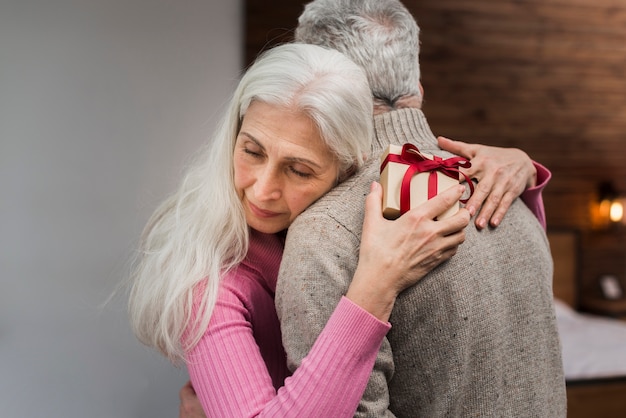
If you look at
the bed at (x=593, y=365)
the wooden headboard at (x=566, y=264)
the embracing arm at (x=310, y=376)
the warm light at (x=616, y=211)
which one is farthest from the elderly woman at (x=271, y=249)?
the warm light at (x=616, y=211)

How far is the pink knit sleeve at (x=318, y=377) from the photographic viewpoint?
773mm

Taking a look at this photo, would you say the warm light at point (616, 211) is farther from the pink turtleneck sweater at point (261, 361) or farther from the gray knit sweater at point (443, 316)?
the pink turtleneck sweater at point (261, 361)

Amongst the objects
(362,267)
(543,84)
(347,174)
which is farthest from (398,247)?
(543,84)

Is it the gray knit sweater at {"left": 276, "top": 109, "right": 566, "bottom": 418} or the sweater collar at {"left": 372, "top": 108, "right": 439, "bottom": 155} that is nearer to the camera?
the gray knit sweater at {"left": 276, "top": 109, "right": 566, "bottom": 418}

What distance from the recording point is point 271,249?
1035mm

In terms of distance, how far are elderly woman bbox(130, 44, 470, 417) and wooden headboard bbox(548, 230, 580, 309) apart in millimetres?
3681

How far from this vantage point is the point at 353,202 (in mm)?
897

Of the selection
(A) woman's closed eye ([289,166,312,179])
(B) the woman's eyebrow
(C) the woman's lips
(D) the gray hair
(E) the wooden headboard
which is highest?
(D) the gray hair

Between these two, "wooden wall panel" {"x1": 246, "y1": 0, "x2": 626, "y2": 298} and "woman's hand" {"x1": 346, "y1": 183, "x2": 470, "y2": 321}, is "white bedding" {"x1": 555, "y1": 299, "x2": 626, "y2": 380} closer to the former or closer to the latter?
"wooden wall panel" {"x1": 246, "y1": 0, "x2": 626, "y2": 298}

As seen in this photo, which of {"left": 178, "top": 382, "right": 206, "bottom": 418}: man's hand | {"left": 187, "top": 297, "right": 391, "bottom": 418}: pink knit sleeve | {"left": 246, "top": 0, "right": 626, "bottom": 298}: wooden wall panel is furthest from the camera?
{"left": 246, "top": 0, "right": 626, "bottom": 298}: wooden wall panel

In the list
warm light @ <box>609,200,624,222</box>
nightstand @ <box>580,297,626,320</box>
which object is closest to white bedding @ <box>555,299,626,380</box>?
nightstand @ <box>580,297,626,320</box>

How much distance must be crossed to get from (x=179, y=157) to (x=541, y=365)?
1.72 metres

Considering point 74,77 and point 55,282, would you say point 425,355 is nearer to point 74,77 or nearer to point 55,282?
point 55,282

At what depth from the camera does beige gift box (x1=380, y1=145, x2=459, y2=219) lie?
33.4 inches
